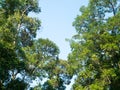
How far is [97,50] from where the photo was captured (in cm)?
3111

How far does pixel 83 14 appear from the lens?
108ft

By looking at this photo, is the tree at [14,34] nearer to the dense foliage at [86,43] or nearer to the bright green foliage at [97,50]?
the dense foliage at [86,43]

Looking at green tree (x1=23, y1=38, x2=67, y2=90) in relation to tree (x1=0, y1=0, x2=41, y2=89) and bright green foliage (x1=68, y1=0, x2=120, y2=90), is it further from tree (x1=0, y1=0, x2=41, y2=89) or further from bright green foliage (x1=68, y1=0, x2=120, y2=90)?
bright green foliage (x1=68, y1=0, x2=120, y2=90)

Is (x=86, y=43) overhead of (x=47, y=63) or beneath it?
beneath

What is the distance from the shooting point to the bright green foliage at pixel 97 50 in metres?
29.5

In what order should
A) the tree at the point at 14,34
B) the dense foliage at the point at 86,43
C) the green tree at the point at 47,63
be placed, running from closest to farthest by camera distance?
the tree at the point at 14,34
the dense foliage at the point at 86,43
the green tree at the point at 47,63

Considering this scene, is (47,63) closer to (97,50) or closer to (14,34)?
(97,50)

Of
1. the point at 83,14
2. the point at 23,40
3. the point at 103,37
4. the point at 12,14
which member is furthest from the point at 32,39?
the point at 103,37

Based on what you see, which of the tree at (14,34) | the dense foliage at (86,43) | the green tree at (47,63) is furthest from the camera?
the green tree at (47,63)

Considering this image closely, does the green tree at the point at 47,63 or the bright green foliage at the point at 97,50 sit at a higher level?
the green tree at the point at 47,63

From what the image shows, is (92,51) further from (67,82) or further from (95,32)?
(67,82)

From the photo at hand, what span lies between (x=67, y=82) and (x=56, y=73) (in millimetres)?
2453

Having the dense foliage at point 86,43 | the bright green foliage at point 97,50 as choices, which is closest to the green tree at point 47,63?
the dense foliage at point 86,43

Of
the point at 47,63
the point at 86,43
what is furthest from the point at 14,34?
the point at 47,63
